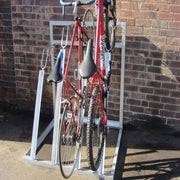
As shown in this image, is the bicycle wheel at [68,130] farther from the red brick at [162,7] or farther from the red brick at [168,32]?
the red brick at [162,7]

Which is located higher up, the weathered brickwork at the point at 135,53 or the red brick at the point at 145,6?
the red brick at the point at 145,6

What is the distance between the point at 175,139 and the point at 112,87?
1.15 meters

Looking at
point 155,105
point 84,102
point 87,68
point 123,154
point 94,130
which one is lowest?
point 123,154

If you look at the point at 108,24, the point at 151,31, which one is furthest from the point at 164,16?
the point at 108,24

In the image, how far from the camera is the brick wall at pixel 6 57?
4031mm

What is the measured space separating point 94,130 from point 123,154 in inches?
29.6

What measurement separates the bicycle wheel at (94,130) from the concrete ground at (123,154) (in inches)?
11.9

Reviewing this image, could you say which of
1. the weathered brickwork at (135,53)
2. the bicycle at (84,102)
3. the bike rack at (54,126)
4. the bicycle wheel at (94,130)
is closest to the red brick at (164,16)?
the weathered brickwork at (135,53)

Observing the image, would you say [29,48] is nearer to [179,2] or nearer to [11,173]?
[11,173]

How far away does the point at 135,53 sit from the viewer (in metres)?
3.57

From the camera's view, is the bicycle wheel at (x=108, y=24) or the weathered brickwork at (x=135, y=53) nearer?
the bicycle wheel at (x=108, y=24)

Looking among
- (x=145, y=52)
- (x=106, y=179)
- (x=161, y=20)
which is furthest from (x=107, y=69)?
(x=106, y=179)

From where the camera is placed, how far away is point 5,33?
4.13 metres

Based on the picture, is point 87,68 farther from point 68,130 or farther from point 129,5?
point 129,5
